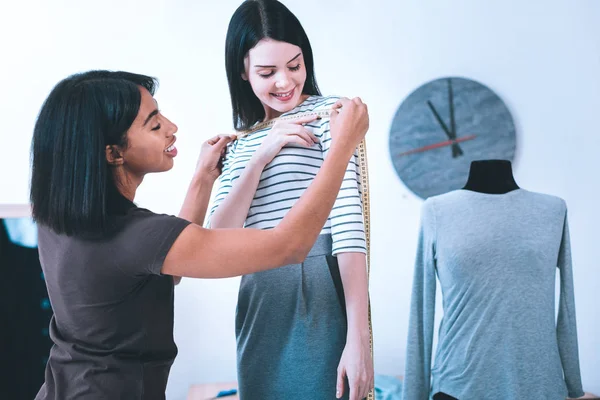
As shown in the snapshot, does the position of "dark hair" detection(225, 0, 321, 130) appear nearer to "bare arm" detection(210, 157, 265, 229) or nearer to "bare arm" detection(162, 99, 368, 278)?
"bare arm" detection(210, 157, 265, 229)

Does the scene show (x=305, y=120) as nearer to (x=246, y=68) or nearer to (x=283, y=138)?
(x=283, y=138)

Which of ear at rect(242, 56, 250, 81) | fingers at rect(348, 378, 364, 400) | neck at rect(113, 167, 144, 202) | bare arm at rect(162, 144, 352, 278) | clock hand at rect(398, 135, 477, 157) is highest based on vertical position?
ear at rect(242, 56, 250, 81)

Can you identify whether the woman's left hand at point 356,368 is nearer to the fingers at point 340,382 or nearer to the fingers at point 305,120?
the fingers at point 340,382

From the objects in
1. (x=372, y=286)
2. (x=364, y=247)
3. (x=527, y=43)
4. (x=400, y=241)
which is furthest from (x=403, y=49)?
(x=364, y=247)

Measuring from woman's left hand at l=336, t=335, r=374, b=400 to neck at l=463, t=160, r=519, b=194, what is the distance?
88cm

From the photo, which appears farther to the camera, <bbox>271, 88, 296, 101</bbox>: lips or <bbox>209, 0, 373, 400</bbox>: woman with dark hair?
<bbox>271, 88, 296, 101</bbox>: lips

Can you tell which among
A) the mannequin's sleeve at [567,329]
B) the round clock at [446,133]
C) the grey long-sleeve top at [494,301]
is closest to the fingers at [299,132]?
the grey long-sleeve top at [494,301]

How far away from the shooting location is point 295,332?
50.0 inches

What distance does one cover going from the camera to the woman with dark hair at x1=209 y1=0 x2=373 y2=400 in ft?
4.09

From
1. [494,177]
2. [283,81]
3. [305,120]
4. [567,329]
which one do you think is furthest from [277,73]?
[567,329]

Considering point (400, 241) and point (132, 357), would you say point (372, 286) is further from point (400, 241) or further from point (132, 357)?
point (132, 357)

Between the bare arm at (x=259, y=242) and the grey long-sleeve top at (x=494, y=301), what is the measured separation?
31.8 inches

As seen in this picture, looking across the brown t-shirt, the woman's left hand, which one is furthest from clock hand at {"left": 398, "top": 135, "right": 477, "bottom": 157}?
the brown t-shirt

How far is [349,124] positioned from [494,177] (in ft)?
2.81
